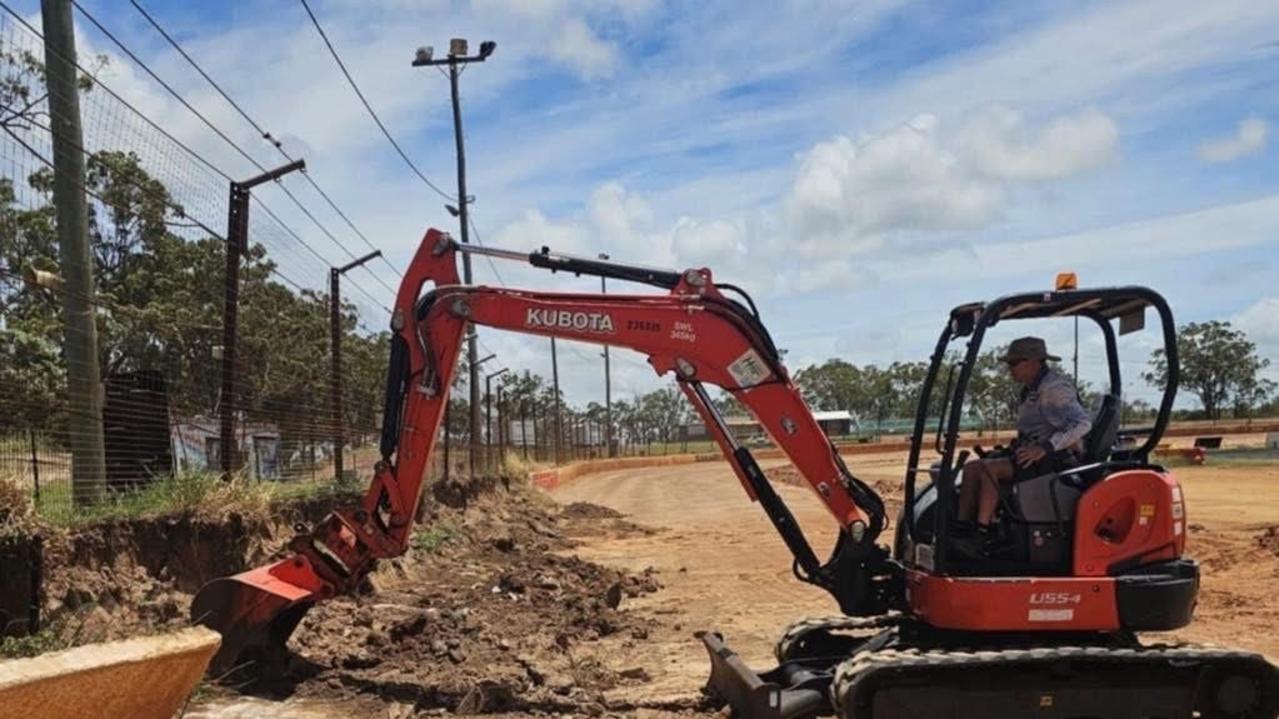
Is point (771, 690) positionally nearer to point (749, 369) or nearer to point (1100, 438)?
point (749, 369)

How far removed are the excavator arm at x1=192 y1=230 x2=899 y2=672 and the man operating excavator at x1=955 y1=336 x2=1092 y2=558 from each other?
0.80 meters

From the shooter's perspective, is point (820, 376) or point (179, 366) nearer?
point (179, 366)

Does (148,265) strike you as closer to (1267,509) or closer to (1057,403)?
(1057,403)

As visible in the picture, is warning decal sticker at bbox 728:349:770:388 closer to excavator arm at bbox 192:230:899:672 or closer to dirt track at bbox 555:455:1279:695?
excavator arm at bbox 192:230:899:672

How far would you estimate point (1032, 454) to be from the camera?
281 inches

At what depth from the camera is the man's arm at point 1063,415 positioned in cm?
707

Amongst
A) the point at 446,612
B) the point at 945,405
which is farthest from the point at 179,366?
the point at 945,405

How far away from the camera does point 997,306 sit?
723 centimetres

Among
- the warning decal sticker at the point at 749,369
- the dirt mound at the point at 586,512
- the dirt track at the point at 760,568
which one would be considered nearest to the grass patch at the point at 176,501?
the dirt track at the point at 760,568

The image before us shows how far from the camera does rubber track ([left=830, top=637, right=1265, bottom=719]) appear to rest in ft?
21.8

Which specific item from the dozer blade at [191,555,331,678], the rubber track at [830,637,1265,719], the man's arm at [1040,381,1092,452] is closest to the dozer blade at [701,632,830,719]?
the rubber track at [830,637,1265,719]

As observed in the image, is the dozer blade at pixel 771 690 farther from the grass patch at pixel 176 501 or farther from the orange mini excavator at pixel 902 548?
the grass patch at pixel 176 501

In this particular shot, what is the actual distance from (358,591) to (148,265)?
17.1m

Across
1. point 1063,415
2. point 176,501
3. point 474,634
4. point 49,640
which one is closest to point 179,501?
point 176,501
